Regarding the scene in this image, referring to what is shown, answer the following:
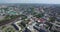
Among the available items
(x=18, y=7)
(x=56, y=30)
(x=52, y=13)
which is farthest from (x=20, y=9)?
(x=56, y=30)

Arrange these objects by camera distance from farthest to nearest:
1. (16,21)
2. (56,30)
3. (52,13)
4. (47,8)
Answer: (47,8) → (52,13) → (16,21) → (56,30)

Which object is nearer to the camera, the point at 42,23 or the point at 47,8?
the point at 42,23

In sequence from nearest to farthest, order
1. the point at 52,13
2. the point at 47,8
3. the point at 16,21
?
1. the point at 16,21
2. the point at 52,13
3. the point at 47,8

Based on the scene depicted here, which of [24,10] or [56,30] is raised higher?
[24,10]

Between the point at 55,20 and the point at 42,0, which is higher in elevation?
the point at 42,0

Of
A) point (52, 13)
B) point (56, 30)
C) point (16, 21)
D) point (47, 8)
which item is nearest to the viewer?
point (56, 30)

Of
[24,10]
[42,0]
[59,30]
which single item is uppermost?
[42,0]

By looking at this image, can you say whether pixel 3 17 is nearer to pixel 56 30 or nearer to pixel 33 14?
pixel 33 14

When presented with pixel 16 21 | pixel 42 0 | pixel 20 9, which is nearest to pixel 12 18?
pixel 16 21

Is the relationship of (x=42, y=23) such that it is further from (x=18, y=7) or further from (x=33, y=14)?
(x=18, y=7)
